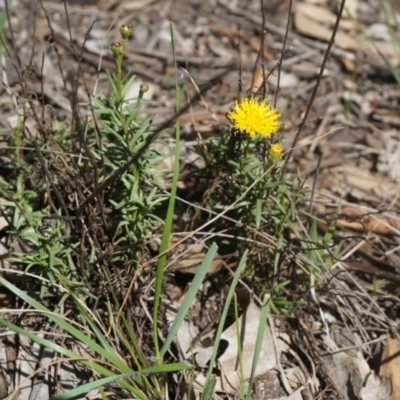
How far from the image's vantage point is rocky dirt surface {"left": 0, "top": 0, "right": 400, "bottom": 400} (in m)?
2.53

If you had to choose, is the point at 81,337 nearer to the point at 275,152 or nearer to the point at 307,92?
the point at 275,152

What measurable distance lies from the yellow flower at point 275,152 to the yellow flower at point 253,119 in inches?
2.0

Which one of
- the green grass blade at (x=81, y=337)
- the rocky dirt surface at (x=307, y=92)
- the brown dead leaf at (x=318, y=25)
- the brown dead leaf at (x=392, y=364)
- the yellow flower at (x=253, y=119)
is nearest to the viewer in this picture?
the green grass blade at (x=81, y=337)

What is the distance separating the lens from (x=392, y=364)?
2387 millimetres

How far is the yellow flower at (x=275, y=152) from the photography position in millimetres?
2184

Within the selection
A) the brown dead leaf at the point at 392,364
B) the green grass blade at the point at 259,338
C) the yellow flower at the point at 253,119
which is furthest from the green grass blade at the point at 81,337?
the brown dead leaf at the point at 392,364

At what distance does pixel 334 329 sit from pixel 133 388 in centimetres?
91

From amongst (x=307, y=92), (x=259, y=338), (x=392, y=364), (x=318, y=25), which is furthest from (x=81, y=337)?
(x=318, y=25)

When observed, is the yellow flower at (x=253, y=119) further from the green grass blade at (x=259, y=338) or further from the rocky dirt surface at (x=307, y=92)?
the green grass blade at (x=259, y=338)

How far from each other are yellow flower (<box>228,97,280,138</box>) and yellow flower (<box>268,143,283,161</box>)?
5 centimetres

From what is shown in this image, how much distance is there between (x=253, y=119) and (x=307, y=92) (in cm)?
167

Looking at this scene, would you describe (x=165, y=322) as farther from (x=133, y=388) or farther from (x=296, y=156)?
(x=296, y=156)

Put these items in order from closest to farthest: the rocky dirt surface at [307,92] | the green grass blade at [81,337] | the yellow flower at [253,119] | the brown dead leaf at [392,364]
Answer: the green grass blade at [81,337], the yellow flower at [253,119], the brown dead leaf at [392,364], the rocky dirt surface at [307,92]

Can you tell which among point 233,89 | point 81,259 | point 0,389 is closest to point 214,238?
point 81,259
